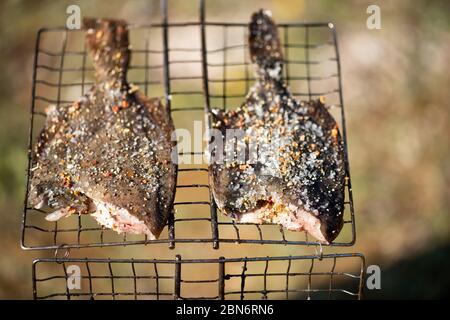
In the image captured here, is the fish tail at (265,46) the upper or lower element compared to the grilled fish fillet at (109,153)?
upper

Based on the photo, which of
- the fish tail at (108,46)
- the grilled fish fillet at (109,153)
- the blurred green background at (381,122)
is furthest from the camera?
the blurred green background at (381,122)

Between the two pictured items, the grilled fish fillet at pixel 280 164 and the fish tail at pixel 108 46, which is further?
the fish tail at pixel 108 46

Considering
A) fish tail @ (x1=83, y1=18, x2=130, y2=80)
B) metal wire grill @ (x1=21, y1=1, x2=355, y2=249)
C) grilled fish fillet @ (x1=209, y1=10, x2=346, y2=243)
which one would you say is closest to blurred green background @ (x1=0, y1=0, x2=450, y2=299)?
metal wire grill @ (x1=21, y1=1, x2=355, y2=249)

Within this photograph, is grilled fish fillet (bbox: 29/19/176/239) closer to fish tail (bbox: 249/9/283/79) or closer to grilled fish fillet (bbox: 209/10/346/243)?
grilled fish fillet (bbox: 209/10/346/243)

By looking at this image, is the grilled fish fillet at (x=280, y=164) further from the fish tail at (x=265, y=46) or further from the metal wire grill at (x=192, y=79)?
the metal wire grill at (x=192, y=79)

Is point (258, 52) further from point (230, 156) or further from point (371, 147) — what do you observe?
point (371, 147)

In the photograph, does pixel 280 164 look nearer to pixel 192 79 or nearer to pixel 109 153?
pixel 109 153

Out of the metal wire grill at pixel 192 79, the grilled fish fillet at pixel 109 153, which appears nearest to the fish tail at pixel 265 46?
the grilled fish fillet at pixel 109 153
